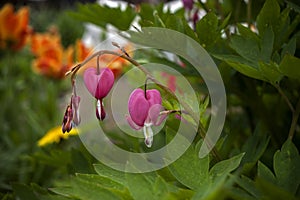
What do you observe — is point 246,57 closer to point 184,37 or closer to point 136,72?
point 184,37

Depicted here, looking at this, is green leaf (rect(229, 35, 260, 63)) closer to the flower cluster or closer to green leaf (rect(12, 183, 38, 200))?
the flower cluster

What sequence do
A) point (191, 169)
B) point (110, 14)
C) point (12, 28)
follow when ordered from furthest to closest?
point (12, 28) → point (110, 14) → point (191, 169)

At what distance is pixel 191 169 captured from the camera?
52cm

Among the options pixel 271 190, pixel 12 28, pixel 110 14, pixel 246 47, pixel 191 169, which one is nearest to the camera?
pixel 271 190

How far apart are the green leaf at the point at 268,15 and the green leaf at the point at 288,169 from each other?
0.62 feet

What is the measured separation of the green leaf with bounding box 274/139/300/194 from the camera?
512 millimetres

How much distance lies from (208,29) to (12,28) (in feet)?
5.20

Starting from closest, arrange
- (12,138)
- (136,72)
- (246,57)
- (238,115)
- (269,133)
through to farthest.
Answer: (246,57) < (269,133) < (136,72) < (238,115) < (12,138)

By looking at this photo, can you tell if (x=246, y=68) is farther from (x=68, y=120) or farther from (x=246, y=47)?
(x=68, y=120)

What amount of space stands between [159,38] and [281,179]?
0.26 metres

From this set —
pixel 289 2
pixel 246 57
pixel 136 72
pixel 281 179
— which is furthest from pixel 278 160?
pixel 136 72

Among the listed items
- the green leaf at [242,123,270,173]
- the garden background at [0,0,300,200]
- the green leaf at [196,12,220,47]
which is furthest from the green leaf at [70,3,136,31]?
the green leaf at [242,123,270,173]

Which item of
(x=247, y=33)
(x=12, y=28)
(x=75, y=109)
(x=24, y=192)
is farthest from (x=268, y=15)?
(x=12, y=28)

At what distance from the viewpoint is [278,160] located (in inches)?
20.5
